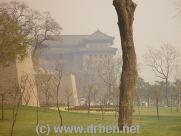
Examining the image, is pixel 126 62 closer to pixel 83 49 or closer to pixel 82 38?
pixel 83 49

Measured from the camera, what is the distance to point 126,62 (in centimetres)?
557

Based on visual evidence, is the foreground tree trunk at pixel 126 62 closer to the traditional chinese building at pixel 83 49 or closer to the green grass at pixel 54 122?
the green grass at pixel 54 122

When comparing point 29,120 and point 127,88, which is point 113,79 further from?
point 127,88

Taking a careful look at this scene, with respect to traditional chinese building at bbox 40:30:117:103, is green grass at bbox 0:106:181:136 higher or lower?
lower

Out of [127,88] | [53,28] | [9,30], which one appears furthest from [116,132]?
[53,28]

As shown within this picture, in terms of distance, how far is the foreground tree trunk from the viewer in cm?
545

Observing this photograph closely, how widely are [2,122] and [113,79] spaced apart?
16.4m

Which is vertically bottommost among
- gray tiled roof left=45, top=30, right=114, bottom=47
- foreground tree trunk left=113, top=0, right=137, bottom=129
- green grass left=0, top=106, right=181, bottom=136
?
green grass left=0, top=106, right=181, bottom=136

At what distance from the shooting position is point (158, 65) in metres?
26.4

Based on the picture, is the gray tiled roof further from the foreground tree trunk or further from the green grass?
the foreground tree trunk

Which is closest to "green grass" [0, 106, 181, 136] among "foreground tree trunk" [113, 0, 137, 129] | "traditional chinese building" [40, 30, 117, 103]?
"foreground tree trunk" [113, 0, 137, 129]

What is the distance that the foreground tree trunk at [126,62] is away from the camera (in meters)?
5.45

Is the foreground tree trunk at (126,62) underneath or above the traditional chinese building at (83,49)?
underneath

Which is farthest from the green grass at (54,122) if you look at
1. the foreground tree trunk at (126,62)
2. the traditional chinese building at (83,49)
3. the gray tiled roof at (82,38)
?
the gray tiled roof at (82,38)
